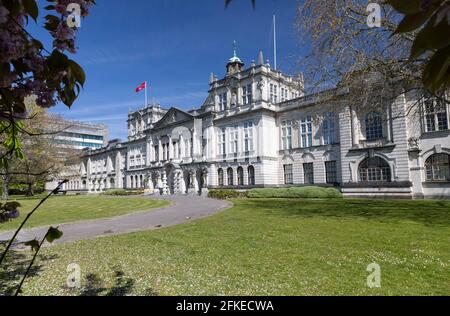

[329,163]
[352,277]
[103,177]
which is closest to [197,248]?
[352,277]

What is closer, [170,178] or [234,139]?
[234,139]

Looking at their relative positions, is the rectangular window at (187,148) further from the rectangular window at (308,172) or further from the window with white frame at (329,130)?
the window with white frame at (329,130)

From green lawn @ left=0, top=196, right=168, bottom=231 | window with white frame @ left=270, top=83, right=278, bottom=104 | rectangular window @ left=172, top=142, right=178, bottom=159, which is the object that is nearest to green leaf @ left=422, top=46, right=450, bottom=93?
green lawn @ left=0, top=196, right=168, bottom=231

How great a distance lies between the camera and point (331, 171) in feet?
113

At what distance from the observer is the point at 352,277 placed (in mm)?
5773

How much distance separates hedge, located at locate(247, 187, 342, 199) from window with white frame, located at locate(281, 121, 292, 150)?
7704mm

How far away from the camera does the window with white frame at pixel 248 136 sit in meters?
40.1

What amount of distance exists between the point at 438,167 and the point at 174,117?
37032 mm

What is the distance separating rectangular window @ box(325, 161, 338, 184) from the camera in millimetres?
34094

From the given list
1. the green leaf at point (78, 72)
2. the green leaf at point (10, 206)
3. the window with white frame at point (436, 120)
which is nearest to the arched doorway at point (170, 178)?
the window with white frame at point (436, 120)

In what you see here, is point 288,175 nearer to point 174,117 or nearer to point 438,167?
point 438,167

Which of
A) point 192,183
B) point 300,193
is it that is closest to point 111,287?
point 300,193

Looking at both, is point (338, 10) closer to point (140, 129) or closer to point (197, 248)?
point (197, 248)

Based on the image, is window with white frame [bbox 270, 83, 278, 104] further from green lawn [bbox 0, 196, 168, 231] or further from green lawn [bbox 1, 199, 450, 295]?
green lawn [bbox 1, 199, 450, 295]
